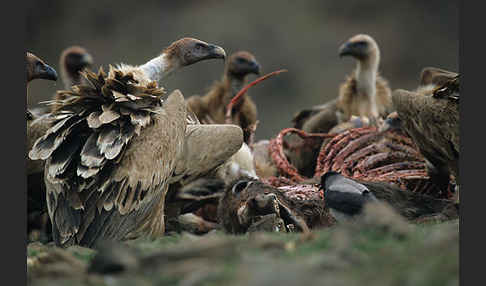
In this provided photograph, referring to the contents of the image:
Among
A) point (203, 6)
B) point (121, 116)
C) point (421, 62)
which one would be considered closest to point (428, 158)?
point (121, 116)

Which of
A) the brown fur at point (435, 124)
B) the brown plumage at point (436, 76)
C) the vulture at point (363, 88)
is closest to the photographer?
the brown fur at point (435, 124)

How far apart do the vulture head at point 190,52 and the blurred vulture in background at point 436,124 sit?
1.44m

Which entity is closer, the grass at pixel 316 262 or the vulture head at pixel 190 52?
the grass at pixel 316 262

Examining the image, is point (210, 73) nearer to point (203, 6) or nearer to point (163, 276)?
point (203, 6)

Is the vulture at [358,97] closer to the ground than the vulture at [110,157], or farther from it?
farther from it

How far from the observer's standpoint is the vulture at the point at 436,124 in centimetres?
409

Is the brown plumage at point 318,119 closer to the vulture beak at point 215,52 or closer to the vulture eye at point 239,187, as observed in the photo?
the vulture beak at point 215,52

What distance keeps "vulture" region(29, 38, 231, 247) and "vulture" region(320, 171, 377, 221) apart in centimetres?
95

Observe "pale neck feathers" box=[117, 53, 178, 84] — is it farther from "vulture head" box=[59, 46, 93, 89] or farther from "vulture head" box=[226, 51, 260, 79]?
"vulture head" box=[59, 46, 93, 89]

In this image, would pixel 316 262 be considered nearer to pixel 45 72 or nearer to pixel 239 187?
pixel 239 187

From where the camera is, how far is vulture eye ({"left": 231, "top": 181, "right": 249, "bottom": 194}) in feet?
13.5

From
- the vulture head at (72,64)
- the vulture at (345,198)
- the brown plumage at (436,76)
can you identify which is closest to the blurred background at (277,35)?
the vulture head at (72,64)

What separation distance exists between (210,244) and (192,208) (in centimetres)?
267

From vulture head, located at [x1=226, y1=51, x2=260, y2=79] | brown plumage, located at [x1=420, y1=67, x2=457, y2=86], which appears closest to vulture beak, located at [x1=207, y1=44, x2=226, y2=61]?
brown plumage, located at [x1=420, y1=67, x2=457, y2=86]
